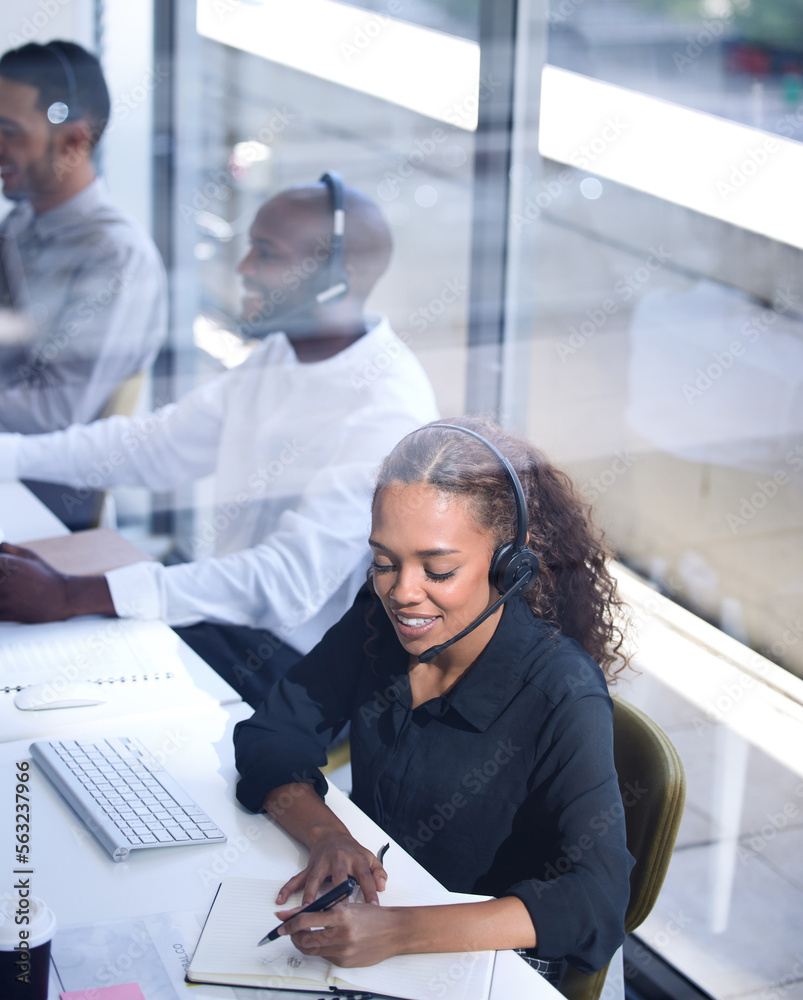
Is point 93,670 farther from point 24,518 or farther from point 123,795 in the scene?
point 24,518

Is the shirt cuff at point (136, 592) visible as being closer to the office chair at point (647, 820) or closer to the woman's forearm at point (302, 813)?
the woman's forearm at point (302, 813)

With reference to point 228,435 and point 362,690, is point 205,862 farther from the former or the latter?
point 228,435

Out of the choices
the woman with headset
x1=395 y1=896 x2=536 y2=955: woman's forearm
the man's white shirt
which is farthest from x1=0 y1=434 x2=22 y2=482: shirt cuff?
x1=395 y1=896 x2=536 y2=955: woman's forearm

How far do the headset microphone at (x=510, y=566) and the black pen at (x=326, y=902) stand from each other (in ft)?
0.88

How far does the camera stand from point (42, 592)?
4.99 ft

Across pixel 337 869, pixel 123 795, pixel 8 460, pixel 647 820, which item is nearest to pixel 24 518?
pixel 8 460

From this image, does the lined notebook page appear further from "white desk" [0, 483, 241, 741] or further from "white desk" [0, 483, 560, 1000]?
"white desk" [0, 483, 241, 741]

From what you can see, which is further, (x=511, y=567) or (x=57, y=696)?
(x=57, y=696)

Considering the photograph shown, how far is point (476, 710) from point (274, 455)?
984mm

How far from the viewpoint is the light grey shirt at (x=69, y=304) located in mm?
2582

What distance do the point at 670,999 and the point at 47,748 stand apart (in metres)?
1.09

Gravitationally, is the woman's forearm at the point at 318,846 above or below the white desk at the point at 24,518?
above

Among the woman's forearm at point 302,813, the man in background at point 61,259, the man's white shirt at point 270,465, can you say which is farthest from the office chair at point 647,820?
the man in background at point 61,259

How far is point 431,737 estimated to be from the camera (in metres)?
1.15
